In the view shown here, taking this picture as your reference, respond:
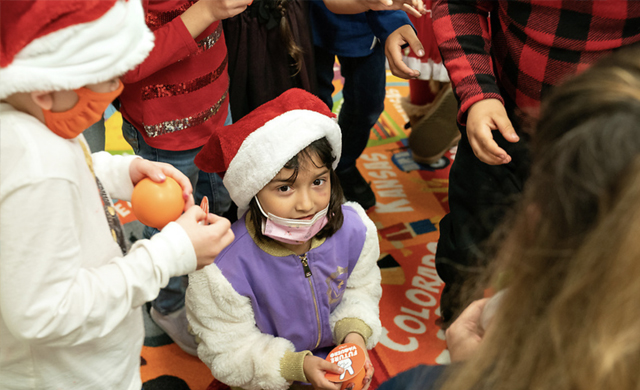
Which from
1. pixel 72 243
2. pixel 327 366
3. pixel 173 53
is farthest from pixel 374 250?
pixel 72 243

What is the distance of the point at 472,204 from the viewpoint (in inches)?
54.5

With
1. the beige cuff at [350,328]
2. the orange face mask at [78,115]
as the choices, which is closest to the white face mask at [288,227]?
the beige cuff at [350,328]

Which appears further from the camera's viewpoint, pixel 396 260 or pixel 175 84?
pixel 396 260

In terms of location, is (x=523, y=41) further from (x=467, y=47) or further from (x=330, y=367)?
(x=330, y=367)

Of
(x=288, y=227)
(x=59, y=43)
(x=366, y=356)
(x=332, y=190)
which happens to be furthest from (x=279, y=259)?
(x=59, y=43)

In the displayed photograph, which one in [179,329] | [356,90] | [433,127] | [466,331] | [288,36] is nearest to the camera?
[466,331]

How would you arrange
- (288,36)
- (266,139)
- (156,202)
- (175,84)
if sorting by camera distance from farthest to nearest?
1. (288,36)
2. (175,84)
3. (266,139)
4. (156,202)

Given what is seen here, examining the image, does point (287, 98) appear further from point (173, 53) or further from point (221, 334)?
point (221, 334)

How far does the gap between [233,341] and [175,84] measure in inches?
26.1

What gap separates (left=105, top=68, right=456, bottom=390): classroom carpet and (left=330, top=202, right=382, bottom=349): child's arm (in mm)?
283

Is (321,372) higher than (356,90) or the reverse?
the reverse

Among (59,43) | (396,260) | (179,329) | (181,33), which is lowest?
(396,260)

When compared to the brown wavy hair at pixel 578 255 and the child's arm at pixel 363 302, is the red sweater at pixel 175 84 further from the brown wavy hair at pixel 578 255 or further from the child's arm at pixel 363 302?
the brown wavy hair at pixel 578 255

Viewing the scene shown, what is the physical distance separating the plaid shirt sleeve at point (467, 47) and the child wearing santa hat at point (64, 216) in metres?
0.72
